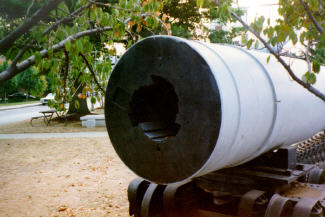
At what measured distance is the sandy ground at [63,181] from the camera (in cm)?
519

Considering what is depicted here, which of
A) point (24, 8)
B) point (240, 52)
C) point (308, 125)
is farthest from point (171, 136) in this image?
point (24, 8)

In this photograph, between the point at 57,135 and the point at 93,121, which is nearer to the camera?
the point at 57,135

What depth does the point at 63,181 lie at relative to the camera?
22.1 ft

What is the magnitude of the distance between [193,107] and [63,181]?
494 cm

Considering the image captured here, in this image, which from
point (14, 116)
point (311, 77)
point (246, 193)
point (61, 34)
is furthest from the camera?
point (14, 116)

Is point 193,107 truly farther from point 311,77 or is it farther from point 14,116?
point 14,116

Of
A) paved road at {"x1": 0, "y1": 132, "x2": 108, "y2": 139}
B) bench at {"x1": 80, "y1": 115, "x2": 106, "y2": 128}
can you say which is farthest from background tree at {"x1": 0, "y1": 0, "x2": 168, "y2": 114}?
bench at {"x1": 80, "y1": 115, "x2": 106, "y2": 128}

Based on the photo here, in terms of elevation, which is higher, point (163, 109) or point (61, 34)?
point (61, 34)

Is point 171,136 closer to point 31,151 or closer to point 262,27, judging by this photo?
point 262,27

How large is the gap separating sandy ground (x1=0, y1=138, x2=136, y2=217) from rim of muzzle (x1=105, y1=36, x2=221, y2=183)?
2.34 metres

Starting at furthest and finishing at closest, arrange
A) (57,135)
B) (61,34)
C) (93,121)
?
(93,121)
(57,135)
(61,34)

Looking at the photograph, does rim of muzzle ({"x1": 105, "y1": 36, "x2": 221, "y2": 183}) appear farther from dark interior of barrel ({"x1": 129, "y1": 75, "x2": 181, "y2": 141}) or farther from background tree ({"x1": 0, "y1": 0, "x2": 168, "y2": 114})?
background tree ({"x1": 0, "y1": 0, "x2": 168, "y2": 114})

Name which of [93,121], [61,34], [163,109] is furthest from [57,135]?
[163,109]

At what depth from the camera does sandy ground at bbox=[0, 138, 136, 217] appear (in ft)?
17.0
